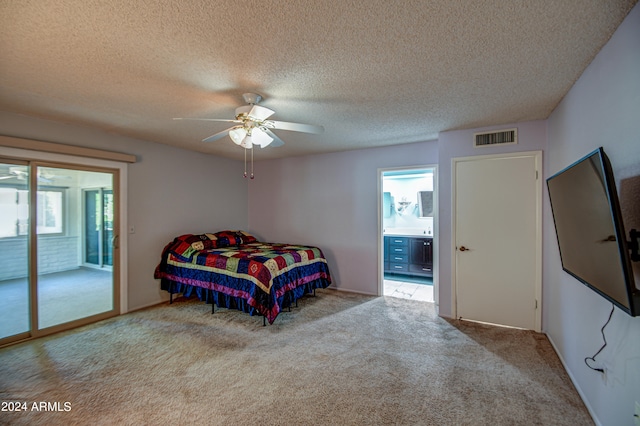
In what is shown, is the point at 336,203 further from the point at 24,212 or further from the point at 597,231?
the point at 24,212

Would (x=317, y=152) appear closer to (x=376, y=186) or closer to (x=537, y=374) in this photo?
(x=376, y=186)

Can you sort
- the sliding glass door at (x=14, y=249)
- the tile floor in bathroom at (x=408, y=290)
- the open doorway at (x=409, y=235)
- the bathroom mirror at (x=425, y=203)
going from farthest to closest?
1. the bathroom mirror at (x=425, y=203)
2. the open doorway at (x=409, y=235)
3. the tile floor in bathroom at (x=408, y=290)
4. the sliding glass door at (x=14, y=249)

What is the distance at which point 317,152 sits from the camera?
4898mm

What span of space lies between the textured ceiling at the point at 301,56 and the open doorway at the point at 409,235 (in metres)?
2.62

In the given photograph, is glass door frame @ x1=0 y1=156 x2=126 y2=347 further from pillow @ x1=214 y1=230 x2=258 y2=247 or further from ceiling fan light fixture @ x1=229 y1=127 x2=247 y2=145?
ceiling fan light fixture @ x1=229 y1=127 x2=247 y2=145

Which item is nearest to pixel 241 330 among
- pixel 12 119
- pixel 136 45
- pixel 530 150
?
pixel 136 45

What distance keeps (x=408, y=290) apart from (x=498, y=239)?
6.48 feet

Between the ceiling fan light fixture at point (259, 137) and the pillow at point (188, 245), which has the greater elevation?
the ceiling fan light fixture at point (259, 137)

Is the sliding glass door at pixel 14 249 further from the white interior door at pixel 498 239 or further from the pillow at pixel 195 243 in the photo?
the white interior door at pixel 498 239

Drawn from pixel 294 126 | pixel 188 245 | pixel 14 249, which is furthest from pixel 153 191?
pixel 294 126

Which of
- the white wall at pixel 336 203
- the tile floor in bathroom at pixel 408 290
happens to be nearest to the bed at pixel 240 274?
the white wall at pixel 336 203

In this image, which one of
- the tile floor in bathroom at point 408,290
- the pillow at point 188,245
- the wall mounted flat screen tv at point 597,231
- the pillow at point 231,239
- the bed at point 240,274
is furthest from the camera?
the pillow at point 231,239

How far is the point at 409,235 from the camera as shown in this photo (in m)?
5.59

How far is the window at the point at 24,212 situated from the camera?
2912 mm
